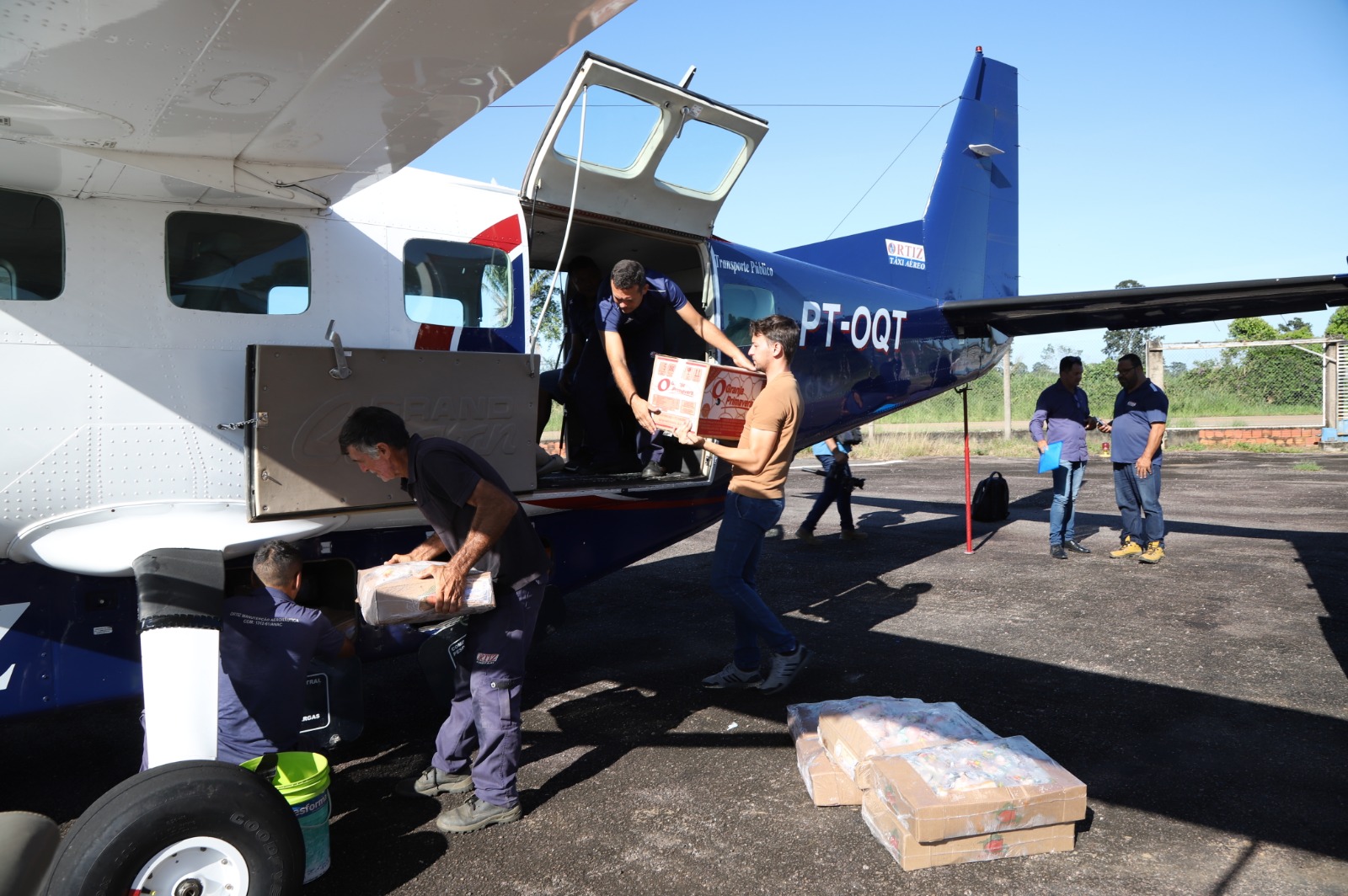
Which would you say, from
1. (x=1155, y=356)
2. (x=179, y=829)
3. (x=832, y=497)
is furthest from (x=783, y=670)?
(x=1155, y=356)

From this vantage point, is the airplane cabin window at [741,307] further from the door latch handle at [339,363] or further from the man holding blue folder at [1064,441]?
the man holding blue folder at [1064,441]

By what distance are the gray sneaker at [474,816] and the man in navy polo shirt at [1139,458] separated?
6.69 meters

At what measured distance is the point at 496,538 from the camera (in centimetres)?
344

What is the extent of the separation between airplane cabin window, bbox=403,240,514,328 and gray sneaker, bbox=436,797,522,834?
2362 mm

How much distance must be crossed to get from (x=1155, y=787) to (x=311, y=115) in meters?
4.30

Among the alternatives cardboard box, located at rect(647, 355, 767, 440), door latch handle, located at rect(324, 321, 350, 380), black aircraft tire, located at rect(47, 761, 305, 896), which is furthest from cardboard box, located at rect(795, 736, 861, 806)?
door latch handle, located at rect(324, 321, 350, 380)

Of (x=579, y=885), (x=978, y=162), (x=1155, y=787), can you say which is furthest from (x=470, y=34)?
(x=978, y=162)

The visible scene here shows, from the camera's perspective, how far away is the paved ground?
317 cm

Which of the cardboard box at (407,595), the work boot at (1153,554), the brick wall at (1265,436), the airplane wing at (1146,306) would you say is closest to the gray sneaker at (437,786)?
the cardboard box at (407,595)

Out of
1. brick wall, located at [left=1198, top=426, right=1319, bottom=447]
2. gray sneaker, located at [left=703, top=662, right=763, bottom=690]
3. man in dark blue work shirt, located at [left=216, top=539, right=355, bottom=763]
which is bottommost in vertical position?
gray sneaker, located at [left=703, top=662, right=763, bottom=690]

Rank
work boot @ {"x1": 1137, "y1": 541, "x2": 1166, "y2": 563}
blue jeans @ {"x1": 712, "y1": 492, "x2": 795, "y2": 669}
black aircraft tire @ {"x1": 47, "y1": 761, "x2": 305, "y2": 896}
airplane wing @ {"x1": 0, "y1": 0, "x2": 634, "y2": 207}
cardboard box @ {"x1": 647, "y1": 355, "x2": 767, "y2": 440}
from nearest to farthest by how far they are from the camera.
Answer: airplane wing @ {"x1": 0, "y1": 0, "x2": 634, "y2": 207} < black aircraft tire @ {"x1": 47, "y1": 761, "x2": 305, "y2": 896} < cardboard box @ {"x1": 647, "y1": 355, "x2": 767, "y2": 440} < blue jeans @ {"x1": 712, "y1": 492, "x2": 795, "y2": 669} < work boot @ {"x1": 1137, "y1": 541, "x2": 1166, "y2": 563}

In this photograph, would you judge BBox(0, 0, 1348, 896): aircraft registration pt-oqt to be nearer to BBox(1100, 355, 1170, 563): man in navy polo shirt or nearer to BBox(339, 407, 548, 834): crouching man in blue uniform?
BBox(339, 407, 548, 834): crouching man in blue uniform

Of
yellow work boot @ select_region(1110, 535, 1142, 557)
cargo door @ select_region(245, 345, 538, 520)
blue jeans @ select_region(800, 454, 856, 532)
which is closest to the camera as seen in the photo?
cargo door @ select_region(245, 345, 538, 520)

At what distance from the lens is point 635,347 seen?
6.08m
